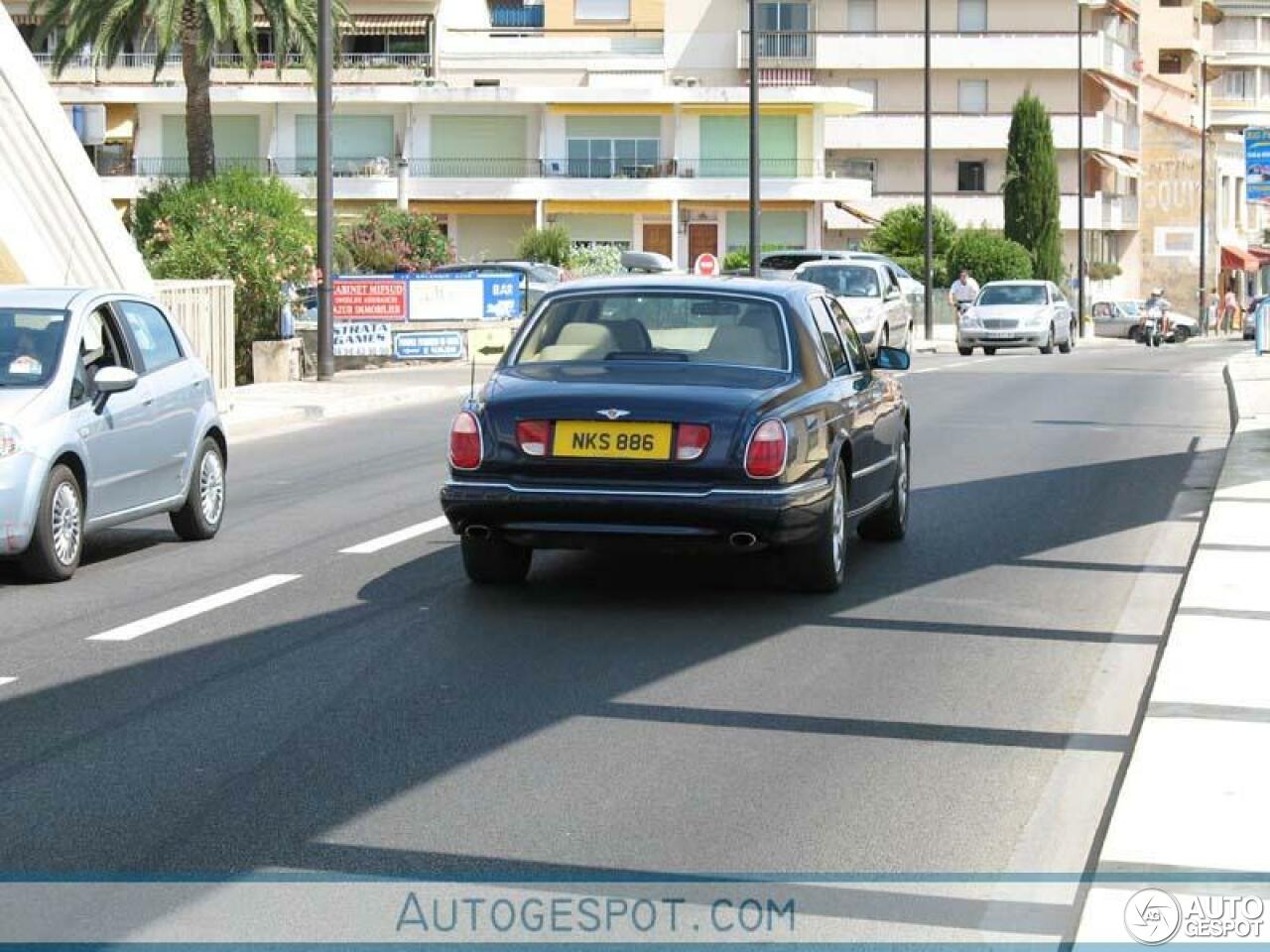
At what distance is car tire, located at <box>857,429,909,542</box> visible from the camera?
45.4ft

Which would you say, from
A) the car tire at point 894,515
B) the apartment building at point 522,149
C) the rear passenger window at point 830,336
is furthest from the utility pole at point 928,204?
the rear passenger window at point 830,336

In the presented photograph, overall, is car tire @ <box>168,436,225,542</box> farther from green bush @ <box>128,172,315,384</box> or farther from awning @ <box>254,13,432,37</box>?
awning @ <box>254,13,432,37</box>

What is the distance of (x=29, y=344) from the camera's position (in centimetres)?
1312

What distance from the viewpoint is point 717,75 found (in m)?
91.8

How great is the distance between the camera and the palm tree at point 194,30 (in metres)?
48.0

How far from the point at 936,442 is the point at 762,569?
945cm

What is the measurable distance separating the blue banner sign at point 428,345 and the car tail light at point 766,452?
28.4 metres

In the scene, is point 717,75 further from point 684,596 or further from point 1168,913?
point 1168,913

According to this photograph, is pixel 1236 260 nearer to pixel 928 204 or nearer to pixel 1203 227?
pixel 1203 227

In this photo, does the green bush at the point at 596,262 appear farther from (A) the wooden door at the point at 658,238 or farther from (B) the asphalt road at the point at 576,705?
(B) the asphalt road at the point at 576,705

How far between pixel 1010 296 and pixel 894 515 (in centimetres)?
3732

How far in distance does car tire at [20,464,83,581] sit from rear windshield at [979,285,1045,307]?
39.1 metres

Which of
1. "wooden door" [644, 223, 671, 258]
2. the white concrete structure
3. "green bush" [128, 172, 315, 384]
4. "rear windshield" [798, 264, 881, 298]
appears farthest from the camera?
"wooden door" [644, 223, 671, 258]

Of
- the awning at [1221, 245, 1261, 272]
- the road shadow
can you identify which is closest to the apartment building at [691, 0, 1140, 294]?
the awning at [1221, 245, 1261, 272]
